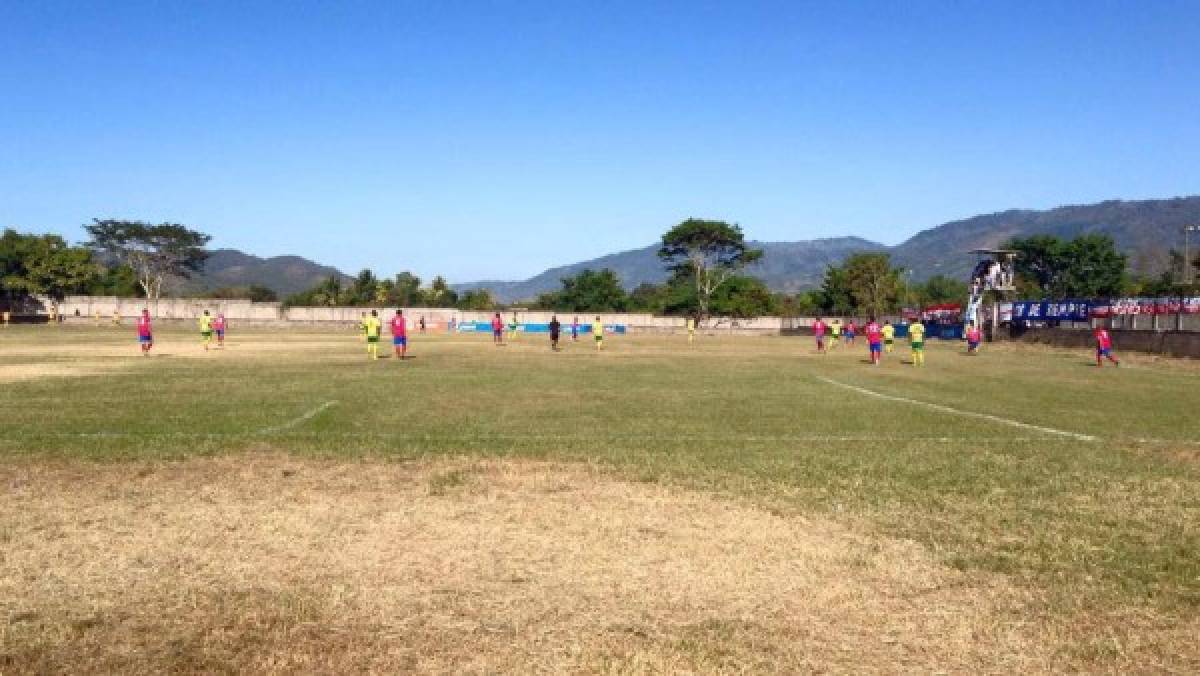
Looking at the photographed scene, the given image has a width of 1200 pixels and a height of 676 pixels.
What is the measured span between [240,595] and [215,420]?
359 inches

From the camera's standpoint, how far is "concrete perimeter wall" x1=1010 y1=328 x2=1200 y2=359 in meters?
36.4

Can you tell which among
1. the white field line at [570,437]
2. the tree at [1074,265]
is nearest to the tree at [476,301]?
the tree at [1074,265]

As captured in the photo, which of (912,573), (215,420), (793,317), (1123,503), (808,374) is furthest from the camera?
(793,317)

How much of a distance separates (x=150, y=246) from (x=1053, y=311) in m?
125

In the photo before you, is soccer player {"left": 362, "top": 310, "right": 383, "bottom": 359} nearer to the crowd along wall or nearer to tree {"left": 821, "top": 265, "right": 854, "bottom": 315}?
the crowd along wall

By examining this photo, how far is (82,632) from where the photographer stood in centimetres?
477

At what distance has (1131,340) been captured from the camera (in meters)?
41.0

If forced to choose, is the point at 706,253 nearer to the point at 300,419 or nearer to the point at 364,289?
the point at 364,289

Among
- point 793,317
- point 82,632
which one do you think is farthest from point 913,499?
point 793,317

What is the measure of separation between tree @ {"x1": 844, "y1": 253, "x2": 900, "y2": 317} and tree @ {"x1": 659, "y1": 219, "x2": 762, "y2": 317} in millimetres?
12091

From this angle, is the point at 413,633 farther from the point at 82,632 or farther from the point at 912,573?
the point at 912,573

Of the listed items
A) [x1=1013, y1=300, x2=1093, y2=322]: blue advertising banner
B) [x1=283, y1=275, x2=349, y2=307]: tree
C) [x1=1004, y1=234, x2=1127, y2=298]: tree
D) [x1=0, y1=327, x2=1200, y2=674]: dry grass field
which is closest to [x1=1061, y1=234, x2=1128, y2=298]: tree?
[x1=1004, y1=234, x2=1127, y2=298]: tree

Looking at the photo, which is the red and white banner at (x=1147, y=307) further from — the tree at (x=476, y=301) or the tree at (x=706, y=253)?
the tree at (x=476, y=301)

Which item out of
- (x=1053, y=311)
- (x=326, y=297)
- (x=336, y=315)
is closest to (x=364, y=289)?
(x=326, y=297)
